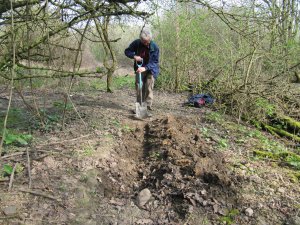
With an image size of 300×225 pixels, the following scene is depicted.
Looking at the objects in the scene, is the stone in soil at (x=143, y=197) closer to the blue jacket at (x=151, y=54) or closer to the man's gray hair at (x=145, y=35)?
the blue jacket at (x=151, y=54)

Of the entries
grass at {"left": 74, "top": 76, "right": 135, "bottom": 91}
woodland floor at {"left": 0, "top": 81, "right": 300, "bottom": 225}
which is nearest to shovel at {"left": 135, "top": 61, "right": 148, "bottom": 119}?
woodland floor at {"left": 0, "top": 81, "right": 300, "bottom": 225}

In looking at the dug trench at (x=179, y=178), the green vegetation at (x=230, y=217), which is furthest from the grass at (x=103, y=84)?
the green vegetation at (x=230, y=217)

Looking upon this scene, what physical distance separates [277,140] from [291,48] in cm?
285

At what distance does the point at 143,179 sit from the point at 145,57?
319 centimetres

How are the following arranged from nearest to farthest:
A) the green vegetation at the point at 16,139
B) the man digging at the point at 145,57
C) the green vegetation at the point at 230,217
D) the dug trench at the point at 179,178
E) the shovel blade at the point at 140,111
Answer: the green vegetation at the point at 230,217, the dug trench at the point at 179,178, the green vegetation at the point at 16,139, the man digging at the point at 145,57, the shovel blade at the point at 140,111

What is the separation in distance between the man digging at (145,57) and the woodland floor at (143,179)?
1353mm

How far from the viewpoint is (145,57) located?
21.8 ft

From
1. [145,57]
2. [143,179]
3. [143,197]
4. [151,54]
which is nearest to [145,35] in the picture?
[151,54]

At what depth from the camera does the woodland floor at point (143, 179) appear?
3.20 m

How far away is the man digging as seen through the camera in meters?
6.32

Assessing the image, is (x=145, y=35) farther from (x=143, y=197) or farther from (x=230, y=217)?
(x=230, y=217)

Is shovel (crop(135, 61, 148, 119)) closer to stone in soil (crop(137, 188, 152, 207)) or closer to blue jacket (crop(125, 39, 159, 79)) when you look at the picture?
blue jacket (crop(125, 39, 159, 79))

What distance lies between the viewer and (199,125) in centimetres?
628

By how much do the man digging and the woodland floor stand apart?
1.35 m
